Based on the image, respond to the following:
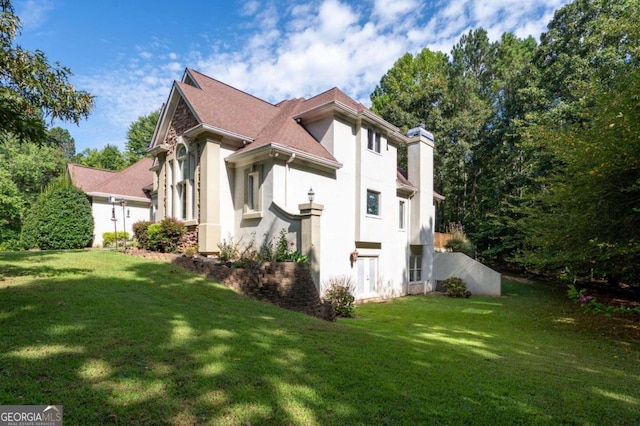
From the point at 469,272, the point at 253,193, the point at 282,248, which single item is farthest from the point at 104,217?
the point at 469,272

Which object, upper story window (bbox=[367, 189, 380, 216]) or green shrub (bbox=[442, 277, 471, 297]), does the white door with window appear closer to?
upper story window (bbox=[367, 189, 380, 216])

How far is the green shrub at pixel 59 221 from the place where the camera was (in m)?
17.7

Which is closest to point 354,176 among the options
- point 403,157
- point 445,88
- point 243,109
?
point 243,109

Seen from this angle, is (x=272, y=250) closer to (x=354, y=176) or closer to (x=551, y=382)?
(x=354, y=176)

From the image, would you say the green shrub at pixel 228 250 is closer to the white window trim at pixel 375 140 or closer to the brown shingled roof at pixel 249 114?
the brown shingled roof at pixel 249 114

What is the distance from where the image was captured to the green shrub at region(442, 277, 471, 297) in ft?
56.6

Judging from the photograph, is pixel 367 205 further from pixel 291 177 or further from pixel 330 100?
pixel 330 100

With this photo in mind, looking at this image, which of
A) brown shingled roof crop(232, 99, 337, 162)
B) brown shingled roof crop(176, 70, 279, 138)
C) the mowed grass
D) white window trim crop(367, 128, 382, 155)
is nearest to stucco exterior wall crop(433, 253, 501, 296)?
white window trim crop(367, 128, 382, 155)

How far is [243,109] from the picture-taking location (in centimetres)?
1528

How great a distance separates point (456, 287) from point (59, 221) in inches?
868

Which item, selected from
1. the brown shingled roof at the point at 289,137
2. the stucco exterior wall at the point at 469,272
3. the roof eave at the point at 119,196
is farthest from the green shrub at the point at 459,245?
Answer: the roof eave at the point at 119,196

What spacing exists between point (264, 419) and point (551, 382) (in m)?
4.04

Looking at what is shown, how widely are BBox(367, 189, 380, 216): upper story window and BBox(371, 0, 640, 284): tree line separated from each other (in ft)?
19.1

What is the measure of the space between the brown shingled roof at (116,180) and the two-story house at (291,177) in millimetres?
6004
